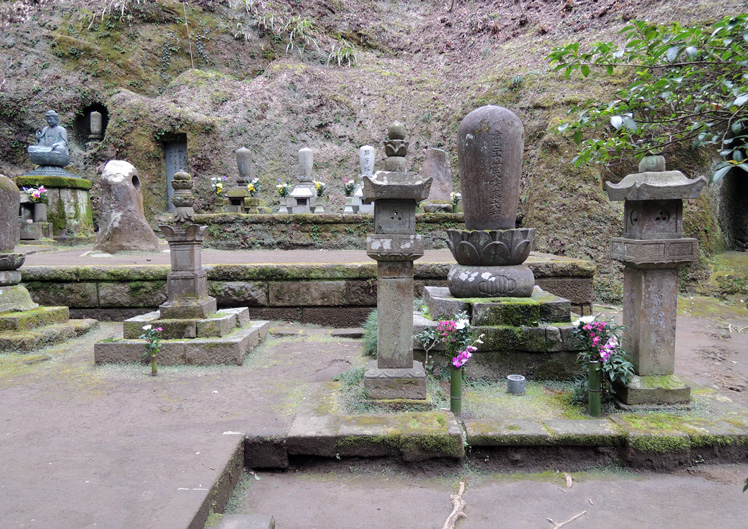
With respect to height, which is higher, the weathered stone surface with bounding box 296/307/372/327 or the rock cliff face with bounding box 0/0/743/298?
the rock cliff face with bounding box 0/0/743/298

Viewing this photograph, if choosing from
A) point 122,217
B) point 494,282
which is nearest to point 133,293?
point 122,217

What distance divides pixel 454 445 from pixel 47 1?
82.7 feet

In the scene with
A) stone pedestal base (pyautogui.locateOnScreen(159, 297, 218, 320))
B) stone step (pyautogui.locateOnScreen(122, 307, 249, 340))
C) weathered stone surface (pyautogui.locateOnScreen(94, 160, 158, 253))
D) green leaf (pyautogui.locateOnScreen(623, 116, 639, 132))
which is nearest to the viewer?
green leaf (pyautogui.locateOnScreen(623, 116, 639, 132))

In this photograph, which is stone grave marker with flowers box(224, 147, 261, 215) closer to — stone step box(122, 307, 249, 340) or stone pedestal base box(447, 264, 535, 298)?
stone step box(122, 307, 249, 340)

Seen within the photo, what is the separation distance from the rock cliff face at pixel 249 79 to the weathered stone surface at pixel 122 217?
773cm

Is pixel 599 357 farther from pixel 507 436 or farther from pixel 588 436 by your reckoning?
pixel 507 436

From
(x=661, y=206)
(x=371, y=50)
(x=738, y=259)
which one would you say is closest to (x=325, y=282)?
(x=661, y=206)

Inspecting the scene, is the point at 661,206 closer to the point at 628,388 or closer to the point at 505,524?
the point at 628,388

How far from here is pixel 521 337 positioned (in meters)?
4.14

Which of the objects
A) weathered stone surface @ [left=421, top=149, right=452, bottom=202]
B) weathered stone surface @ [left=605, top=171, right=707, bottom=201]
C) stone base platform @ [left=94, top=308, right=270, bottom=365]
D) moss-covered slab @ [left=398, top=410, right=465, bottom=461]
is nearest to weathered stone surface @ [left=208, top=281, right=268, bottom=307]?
stone base platform @ [left=94, top=308, right=270, bottom=365]

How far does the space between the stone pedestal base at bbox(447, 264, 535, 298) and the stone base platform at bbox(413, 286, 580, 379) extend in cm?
20

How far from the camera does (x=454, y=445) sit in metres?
2.95

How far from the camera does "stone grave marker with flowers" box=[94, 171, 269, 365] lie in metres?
4.56

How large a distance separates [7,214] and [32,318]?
1255 mm
